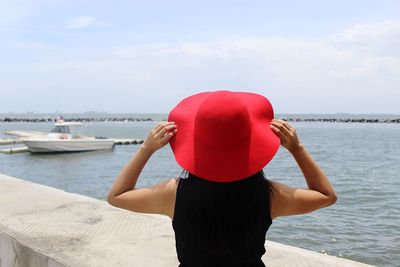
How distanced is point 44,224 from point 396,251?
713 cm

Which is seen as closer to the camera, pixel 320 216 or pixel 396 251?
pixel 396 251

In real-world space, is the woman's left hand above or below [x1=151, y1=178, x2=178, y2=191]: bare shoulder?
above

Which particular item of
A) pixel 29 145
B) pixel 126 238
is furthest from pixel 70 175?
pixel 126 238

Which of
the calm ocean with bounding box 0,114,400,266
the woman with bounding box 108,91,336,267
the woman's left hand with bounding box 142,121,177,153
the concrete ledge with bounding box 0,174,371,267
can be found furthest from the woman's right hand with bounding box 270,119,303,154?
the calm ocean with bounding box 0,114,400,266

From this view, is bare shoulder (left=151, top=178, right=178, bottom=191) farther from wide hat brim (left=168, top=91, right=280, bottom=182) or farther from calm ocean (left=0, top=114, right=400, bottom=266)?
calm ocean (left=0, top=114, right=400, bottom=266)

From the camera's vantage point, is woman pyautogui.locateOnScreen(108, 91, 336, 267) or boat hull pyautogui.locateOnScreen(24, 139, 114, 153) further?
boat hull pyautogui.locateOnScreen(24, 139, 114, 153)

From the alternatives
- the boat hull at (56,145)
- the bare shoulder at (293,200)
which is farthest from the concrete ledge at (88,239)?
the boat hull at (56,145)

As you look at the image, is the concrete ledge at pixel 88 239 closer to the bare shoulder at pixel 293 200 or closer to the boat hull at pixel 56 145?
the bare shoulder at pixel 293 200

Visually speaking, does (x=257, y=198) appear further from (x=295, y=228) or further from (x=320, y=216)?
(x=320, y=216)

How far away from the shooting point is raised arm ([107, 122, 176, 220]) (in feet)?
5.82

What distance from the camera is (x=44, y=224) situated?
5414 millimetres

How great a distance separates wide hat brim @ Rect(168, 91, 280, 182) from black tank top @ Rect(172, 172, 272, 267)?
88 millimetres

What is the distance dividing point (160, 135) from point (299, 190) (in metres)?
0.60

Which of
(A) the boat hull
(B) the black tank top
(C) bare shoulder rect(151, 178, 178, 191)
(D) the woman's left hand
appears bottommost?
(A) the boat hull
